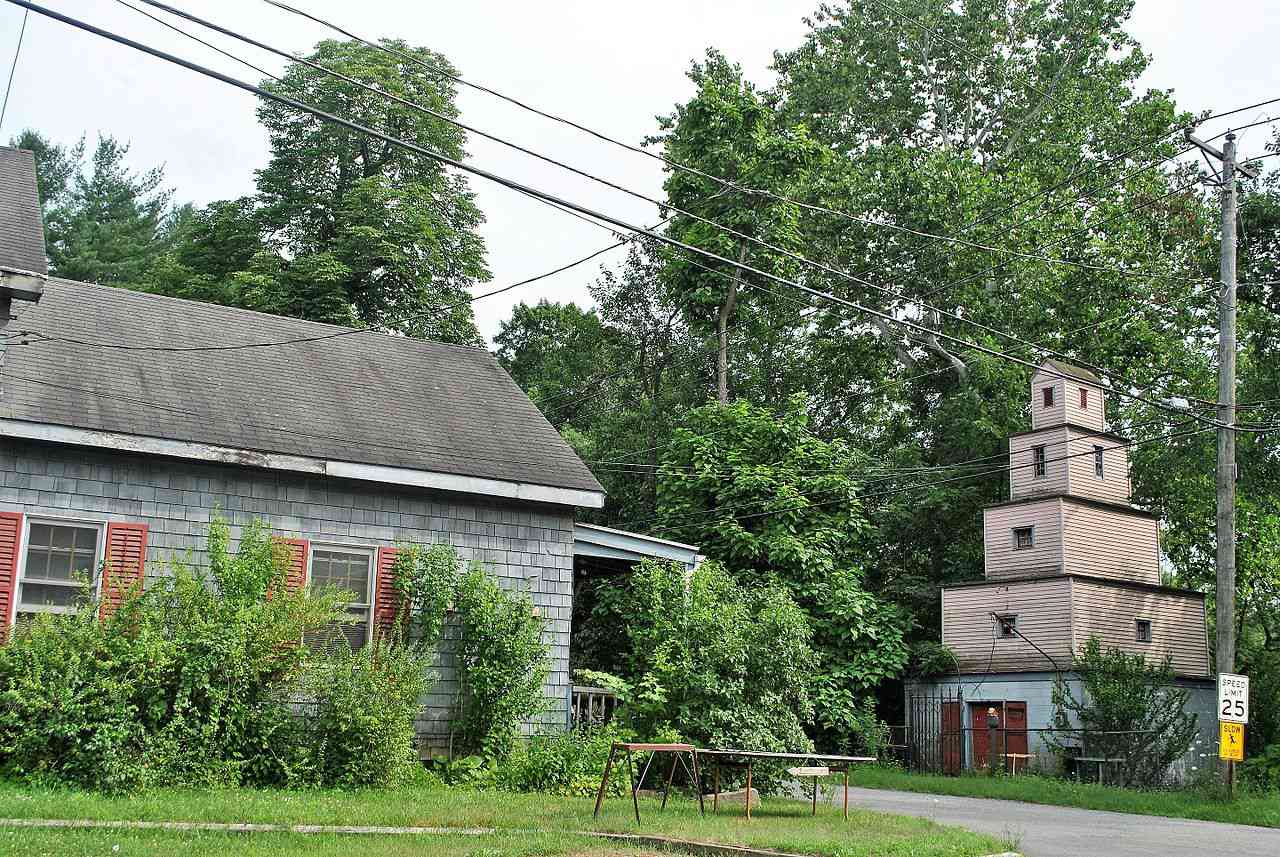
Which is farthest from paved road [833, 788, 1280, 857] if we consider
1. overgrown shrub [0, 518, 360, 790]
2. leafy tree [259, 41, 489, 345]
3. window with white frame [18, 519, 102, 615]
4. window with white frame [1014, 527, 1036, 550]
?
leafy tree [259, 41, 489, 345]

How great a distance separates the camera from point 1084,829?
15.1 metres

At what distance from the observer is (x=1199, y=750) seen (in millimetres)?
27922

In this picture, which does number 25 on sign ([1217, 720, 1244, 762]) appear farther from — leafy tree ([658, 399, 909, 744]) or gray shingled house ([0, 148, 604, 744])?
gray shingled house ([0, 148, 604, 744])

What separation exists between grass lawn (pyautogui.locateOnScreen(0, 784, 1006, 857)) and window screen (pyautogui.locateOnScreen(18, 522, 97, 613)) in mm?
2675

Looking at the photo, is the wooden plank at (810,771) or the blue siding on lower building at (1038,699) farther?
the blue siding on lower building at (1038,699)

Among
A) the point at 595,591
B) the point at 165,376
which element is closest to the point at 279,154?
the point at 595,591

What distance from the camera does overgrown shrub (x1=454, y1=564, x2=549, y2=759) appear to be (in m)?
15.7

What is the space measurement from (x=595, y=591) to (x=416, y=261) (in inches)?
479

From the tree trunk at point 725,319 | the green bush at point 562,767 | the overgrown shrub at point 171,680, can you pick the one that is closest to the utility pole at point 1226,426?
the green bush at point 562,767

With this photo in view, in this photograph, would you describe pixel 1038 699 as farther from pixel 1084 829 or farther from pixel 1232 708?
pixel 1084 829

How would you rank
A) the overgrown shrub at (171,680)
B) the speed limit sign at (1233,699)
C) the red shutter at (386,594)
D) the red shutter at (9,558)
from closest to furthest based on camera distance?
the overgrown shrub at (171,680) < the red shutter at (9,558) < the red shutter at (386,594) < the speed limit sign at (1233,699)

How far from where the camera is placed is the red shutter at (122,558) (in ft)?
45.1

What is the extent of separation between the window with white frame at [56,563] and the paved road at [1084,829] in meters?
10.2

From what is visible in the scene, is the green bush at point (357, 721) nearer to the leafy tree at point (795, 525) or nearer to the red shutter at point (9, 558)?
the red shutter at point (9, 558)
